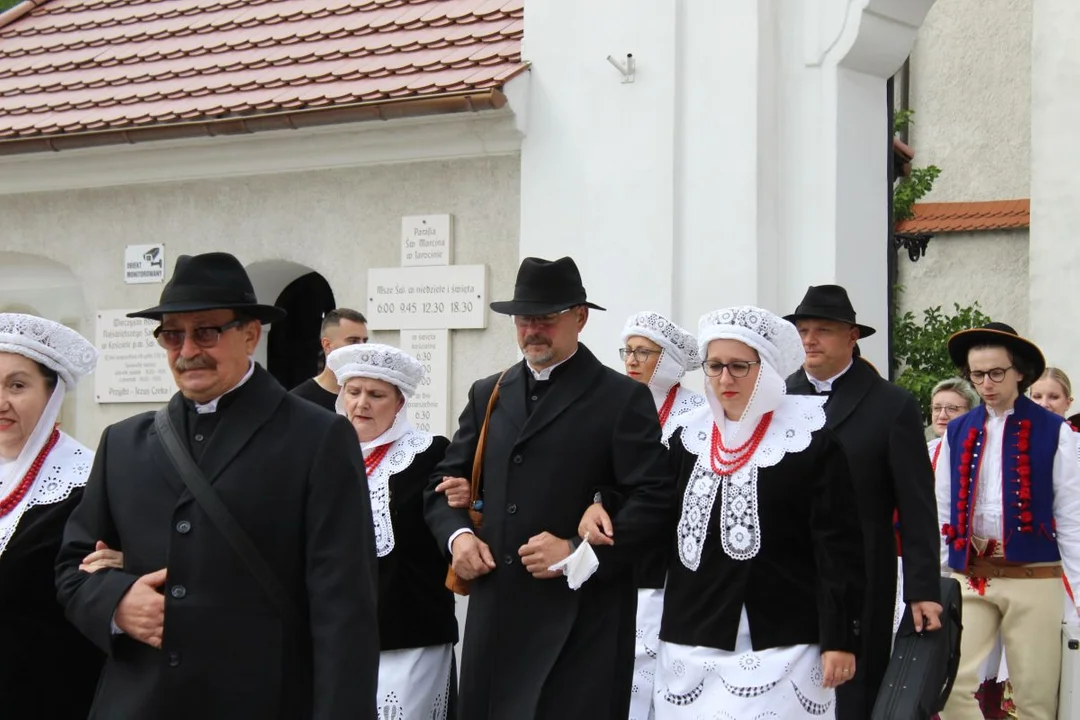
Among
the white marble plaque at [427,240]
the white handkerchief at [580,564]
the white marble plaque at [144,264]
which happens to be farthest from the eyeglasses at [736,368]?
the white marble plaque at [144,264]

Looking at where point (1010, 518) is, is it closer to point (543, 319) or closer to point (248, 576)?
point (543, 319)

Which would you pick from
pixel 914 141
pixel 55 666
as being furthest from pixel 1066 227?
pixel 914 141

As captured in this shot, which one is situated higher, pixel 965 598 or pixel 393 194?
pixel 393 194

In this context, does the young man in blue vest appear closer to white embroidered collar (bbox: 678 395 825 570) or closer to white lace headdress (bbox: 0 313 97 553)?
white embroidered collar (bbox: 678 395 825 570)

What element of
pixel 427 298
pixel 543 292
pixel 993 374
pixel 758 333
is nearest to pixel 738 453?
pixel 758 333

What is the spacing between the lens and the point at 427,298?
1047cm

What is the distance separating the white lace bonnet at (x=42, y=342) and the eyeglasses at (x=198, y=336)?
0.93m

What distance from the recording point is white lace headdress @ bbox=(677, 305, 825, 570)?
566cm

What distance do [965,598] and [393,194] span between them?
4.70 metres

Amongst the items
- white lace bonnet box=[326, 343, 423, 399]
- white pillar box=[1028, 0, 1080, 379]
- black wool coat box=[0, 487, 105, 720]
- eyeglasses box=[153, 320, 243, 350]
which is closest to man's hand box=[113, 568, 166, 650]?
eyeglasses box=[153, 320, 243, 350]

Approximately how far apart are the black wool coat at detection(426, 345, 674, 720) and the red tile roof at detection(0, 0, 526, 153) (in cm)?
421

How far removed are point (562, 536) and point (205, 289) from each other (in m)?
2.22

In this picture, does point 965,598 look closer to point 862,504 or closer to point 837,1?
point 862,504

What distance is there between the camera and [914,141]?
98.5ft
